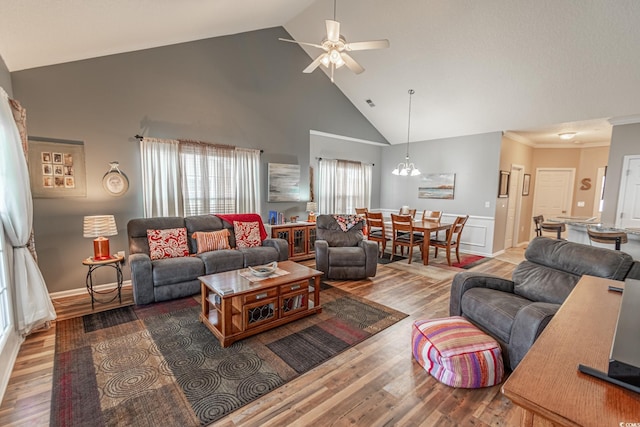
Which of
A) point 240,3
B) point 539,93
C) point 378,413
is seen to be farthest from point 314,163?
point 378,413

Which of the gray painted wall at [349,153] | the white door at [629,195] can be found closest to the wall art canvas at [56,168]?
the gray painted wall at [349,153]

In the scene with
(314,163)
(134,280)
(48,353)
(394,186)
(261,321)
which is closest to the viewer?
(48,353)

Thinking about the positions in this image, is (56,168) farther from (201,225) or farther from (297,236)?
(297,236)

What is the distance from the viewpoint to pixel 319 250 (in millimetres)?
4367

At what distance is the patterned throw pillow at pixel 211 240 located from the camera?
4.13 meters

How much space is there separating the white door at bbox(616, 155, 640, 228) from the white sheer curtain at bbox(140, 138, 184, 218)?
23.5 ft

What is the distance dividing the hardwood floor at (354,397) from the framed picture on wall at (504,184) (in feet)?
15.6

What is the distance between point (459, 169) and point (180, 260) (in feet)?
19.5

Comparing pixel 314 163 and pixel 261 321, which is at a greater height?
pixel 314 163

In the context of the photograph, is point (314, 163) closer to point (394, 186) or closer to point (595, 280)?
point (394, 186)

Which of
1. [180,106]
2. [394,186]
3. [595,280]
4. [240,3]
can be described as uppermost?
[240,3]

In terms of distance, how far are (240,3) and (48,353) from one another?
168 inches

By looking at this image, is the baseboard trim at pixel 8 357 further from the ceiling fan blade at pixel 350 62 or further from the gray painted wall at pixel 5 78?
the ceiling fan blade at pixel 350 62

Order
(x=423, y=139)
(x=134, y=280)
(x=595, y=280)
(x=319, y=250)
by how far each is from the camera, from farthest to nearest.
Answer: (x=423, y=139) → (x=319, y=250) → (x=134, y=280) → (x=595, y=280)
